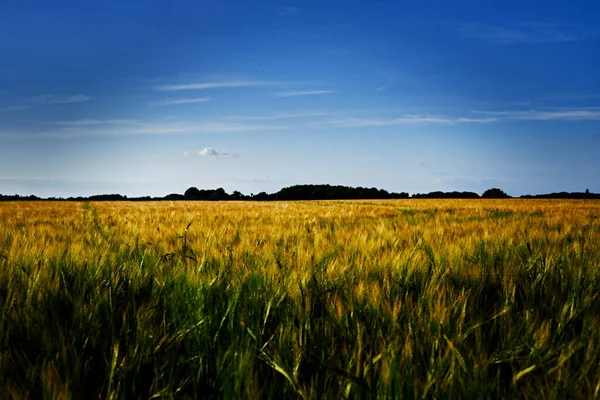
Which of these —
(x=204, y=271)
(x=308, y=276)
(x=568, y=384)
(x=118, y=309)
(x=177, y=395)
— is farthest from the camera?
(x=204, y=271)

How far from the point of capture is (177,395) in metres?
1.11

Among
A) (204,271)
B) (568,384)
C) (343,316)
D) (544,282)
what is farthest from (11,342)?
(544,282)

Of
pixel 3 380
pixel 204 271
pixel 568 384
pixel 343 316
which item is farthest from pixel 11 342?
pixel 568 384

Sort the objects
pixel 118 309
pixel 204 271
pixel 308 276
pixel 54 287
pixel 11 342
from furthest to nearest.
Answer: pixel 204 271 < pixel 308 276 < pixel 54 287 < pixel 118 309 < pixel 11 342

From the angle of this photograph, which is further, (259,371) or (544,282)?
(544,282)

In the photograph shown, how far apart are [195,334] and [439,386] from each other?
2.52ft

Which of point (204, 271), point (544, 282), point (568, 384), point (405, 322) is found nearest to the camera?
point (568, 384)

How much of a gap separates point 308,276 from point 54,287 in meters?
1.14

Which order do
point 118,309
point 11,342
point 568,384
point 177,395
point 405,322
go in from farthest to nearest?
point 118,309, point 405,322, point 11,342, point 177,395, point 568,384

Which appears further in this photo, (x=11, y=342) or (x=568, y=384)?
(x=11, y=342)

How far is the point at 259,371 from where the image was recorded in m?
1.20

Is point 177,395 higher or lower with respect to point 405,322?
lower

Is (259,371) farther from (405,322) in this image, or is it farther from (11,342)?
(11,342)

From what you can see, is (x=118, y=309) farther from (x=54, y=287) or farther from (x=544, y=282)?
(x=544, y=282)
